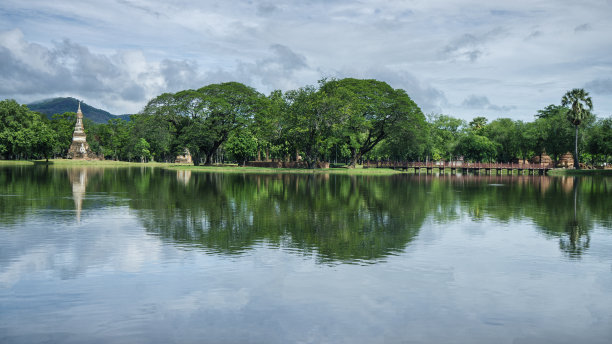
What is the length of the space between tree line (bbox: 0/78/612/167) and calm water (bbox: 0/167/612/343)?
65.9 meters

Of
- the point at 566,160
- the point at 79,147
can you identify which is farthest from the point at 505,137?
the point at 79,147

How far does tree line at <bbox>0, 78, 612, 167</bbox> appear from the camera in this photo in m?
89.9

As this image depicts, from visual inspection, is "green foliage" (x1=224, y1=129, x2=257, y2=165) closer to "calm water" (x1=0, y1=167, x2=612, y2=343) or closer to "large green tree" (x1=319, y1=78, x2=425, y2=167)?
"large green tree" (x1=319, y1=78, x2=425, y2=167)

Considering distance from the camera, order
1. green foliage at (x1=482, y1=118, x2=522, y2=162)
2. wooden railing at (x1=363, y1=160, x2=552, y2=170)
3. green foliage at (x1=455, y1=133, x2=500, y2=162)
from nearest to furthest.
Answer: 1. wooden railing at (x1=363, y1=160, x2=552, y2=170)
2. green foliage at (x1=482, y1=118, x2=522, y2=162)
3. green foliage at (x1=455, y1=133, x2=500, y2=162)

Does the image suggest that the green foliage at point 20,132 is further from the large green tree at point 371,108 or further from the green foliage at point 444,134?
the green foliage at point 444,134

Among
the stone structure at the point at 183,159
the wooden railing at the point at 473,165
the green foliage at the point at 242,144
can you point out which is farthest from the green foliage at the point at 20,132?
the wooden railing at the point at 473,165

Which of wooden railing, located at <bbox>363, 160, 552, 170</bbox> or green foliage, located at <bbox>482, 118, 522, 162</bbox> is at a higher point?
green foliage, located at <bbox>482, 118, 522, 162</bbox>

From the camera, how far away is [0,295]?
10.8m

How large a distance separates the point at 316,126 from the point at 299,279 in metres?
74.5

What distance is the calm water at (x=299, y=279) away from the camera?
904cm

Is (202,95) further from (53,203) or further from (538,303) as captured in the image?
(538,303)

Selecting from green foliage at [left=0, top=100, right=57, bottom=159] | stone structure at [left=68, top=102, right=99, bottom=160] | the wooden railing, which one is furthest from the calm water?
stone structure at [left=68, top=102, right=99, bottom=160]

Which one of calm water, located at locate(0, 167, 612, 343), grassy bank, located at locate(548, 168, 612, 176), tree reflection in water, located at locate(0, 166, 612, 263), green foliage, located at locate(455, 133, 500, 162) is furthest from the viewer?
green foliage, located at locate(455, 133, 500, 162)

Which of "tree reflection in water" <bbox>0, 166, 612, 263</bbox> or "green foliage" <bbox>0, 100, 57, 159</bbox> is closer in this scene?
"tree reflection in water" <bbox>0, 166, 612, 263</bbox>
